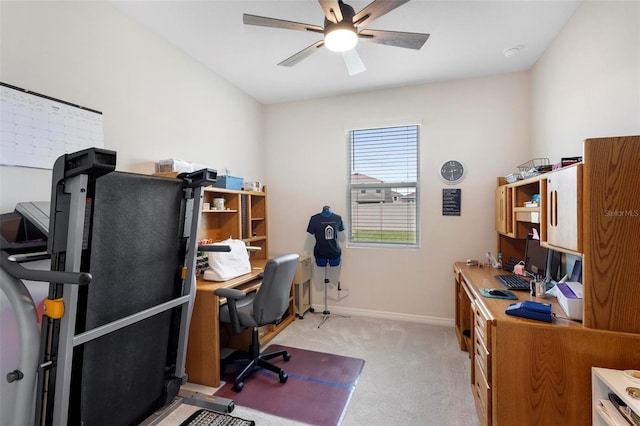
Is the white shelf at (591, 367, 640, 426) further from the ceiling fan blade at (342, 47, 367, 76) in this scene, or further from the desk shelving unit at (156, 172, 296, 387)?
the ceiling fan blade at (342, 47, 367, 76)

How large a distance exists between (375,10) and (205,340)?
265 centimetres

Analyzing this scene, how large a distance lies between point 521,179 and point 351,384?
2217 millimetres

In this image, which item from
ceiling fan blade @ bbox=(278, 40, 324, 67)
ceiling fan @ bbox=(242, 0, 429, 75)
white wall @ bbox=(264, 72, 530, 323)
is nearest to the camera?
ceiling fan @ bbox=(242, 0, 429, 75)

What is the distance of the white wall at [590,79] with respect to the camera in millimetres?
1749

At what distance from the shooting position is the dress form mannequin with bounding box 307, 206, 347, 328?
3.71 meters

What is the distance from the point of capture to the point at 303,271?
12.6 feet

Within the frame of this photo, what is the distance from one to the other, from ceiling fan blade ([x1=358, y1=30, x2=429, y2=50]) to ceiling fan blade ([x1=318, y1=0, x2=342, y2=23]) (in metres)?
0.25

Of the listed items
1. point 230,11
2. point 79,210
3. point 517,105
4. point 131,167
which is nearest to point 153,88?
point 131,167

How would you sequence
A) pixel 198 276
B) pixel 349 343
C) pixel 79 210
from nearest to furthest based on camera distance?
1. pixel 79 210
2. pixel 198 276
3. pixel 349 343

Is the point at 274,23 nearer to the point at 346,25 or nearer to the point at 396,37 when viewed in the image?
the point at 346,25

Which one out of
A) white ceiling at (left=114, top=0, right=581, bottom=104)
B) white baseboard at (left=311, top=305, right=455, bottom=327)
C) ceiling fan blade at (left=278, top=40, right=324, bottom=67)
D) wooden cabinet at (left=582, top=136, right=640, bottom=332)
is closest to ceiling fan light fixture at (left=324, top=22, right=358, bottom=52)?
ceiling fan blade at (left=278, top=40, right=324, bottom=67)

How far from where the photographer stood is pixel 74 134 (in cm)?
197

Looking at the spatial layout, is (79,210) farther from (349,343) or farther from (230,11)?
(349,343)

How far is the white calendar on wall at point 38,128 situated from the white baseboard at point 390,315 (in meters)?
3.19
